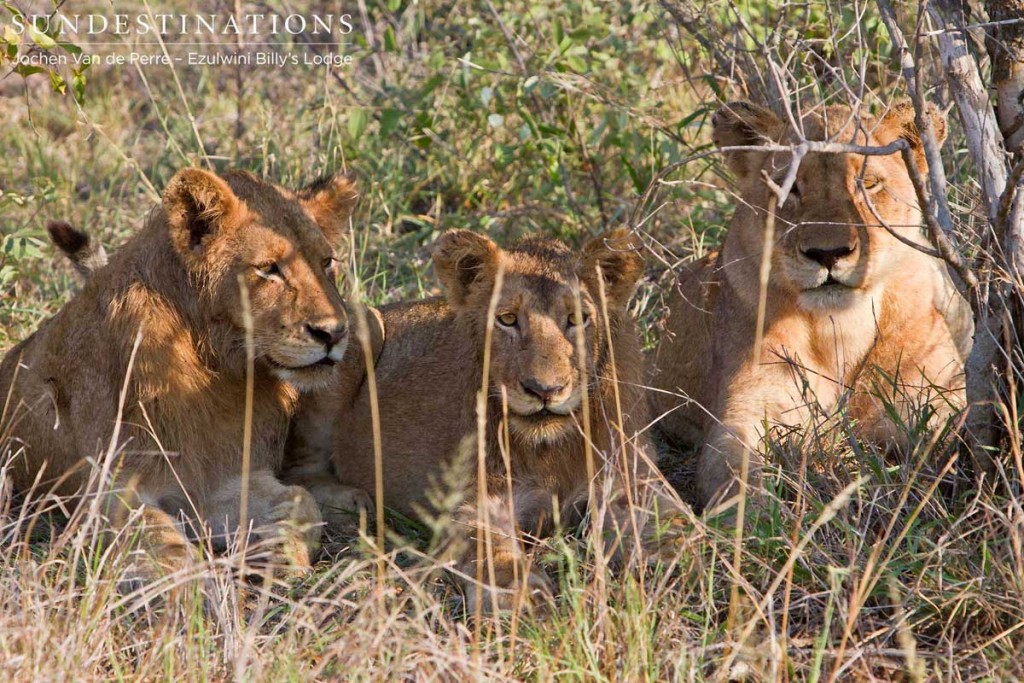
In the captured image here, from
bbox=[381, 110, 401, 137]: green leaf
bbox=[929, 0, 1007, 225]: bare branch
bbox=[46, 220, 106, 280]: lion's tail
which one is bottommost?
bbox=[46, 220, 106, 280]: lion's tail

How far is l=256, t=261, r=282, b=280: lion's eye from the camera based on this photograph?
466 centimetres

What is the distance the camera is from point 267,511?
499 cm

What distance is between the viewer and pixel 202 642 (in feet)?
11.8

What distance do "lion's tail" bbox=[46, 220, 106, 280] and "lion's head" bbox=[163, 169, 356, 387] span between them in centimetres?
73

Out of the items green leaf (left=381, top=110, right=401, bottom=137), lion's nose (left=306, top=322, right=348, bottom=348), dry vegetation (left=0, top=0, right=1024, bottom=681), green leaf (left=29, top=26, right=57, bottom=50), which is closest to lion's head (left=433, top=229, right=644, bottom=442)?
dry vegetation (left=0, top=0, right=1024, bottom=681)

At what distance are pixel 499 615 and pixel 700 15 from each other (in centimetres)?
329

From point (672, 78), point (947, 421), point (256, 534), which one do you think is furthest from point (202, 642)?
point (672, 78)

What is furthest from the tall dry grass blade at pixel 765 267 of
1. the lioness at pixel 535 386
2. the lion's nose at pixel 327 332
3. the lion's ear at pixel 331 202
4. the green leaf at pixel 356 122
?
the green leaf at pixel 356 122

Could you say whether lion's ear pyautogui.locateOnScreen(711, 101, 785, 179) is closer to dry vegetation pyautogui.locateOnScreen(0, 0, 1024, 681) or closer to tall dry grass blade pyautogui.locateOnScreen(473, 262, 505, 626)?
dry vegetation pyautogui.locateOnScreen(0, 0, 1024, 681)

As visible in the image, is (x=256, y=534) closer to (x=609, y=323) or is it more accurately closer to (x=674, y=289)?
(x=609, y=323)

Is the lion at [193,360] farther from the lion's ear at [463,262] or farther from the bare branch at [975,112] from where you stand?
the bare branch at [975,112]

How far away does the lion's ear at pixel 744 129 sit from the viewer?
5.39 metres

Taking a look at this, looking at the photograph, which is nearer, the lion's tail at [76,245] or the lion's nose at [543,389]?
the lion's nose at [543,389]

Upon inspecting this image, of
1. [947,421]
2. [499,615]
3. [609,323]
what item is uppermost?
[609,323]
